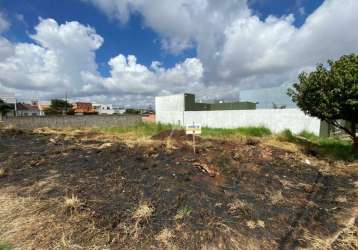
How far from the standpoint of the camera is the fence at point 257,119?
40.3ft

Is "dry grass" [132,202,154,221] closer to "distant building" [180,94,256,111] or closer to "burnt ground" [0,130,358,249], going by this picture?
"burnt ground" [0,130,358,249]

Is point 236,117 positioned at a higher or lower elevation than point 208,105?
lower

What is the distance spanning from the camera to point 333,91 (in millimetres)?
6637

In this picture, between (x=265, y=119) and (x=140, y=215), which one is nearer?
(x=140, y=215)

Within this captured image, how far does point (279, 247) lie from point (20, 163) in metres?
6.22

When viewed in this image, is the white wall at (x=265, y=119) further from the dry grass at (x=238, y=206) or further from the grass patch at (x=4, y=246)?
the grass patch at (x=4, y=246)

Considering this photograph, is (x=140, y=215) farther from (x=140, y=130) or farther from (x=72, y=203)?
(x=140, y=130)

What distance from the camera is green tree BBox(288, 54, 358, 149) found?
643 cm

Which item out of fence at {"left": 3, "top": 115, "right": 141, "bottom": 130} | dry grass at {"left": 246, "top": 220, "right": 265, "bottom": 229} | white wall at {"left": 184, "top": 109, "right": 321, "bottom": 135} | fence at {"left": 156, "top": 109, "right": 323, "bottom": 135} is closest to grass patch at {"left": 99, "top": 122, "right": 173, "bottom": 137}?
fence at {"left": 3, "top": 115, "right": 141, "bottom": 130}

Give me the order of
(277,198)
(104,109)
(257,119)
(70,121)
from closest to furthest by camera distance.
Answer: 1. (277,198)
2. (257,119)
3. (70,121)
4. (104,109)

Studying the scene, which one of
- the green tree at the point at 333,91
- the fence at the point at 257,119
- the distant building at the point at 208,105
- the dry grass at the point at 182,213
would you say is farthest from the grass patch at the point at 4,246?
Result: the distant building at the point at 208,105

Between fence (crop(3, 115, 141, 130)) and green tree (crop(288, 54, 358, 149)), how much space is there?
16638 millimetres

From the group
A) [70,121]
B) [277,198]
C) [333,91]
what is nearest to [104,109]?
[70,121]

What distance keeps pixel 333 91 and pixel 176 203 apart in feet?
20.0
